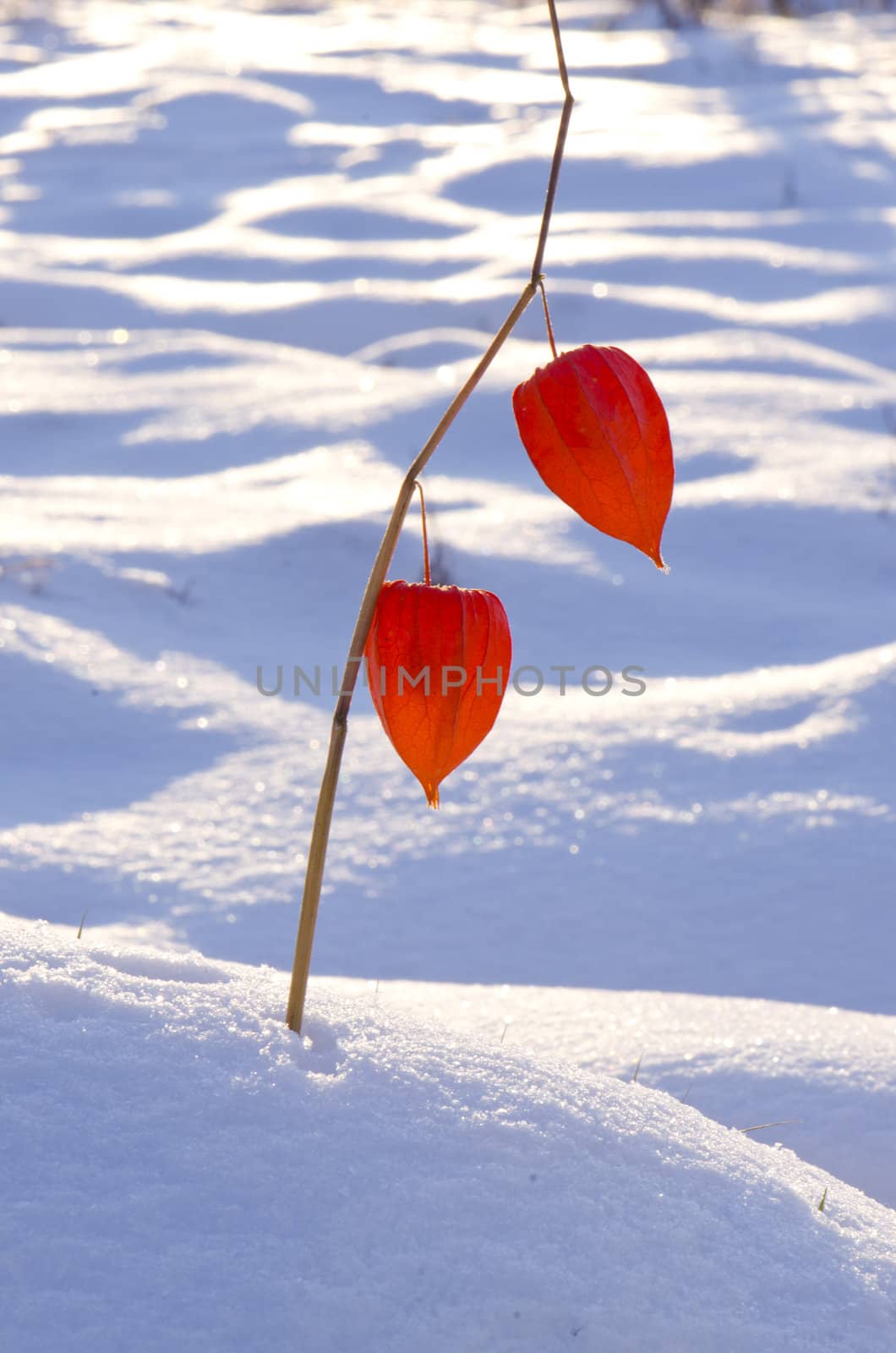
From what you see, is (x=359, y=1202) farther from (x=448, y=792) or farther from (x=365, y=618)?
(x=448, y=792)

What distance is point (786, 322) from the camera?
4.25m

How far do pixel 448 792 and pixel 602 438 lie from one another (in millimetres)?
1308

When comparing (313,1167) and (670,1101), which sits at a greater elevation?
(313,1167)

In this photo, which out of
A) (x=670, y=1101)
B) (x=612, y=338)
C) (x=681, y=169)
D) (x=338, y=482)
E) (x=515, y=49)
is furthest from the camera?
(x=515, y=49)

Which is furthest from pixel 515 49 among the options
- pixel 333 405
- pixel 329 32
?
pixel 333 405

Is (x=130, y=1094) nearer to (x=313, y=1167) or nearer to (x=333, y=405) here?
(x=313, y=1167)

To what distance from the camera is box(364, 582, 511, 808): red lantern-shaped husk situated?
2.68 feet

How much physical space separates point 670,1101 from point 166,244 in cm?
472

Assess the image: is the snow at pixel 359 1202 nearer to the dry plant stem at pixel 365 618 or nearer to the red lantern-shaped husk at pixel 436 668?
the dry plant stem at pixel 365 618

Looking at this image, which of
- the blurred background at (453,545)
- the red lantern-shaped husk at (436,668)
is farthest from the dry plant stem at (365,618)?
the blurred background at (453,545)

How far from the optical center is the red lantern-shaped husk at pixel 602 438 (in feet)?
2.52

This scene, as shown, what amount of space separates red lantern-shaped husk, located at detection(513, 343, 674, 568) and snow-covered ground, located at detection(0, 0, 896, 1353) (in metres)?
0.41

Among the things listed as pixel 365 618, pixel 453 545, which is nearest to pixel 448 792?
pixel 453 545

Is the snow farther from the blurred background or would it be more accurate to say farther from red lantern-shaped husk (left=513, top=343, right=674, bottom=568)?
the blurred background
